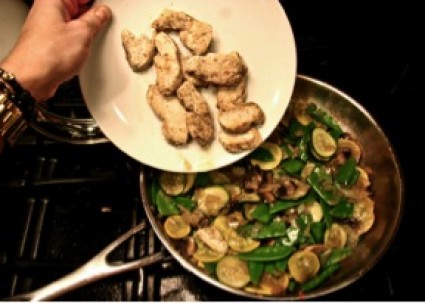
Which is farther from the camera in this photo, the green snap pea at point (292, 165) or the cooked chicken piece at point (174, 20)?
the green snap pea at point (292, 165)

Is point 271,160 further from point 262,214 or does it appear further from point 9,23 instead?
point 9,23

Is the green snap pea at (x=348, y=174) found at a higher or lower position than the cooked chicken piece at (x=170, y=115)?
lower

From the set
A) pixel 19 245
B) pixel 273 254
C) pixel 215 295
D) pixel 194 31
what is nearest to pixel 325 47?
pixel 194 31

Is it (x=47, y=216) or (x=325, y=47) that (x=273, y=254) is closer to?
(x=47, y=216)

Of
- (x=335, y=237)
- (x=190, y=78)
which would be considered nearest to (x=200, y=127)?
(x=190, y=78)

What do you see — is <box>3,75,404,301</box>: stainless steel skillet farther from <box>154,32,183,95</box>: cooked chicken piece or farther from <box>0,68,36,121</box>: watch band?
<box>0,68,36,121</box>: watch band

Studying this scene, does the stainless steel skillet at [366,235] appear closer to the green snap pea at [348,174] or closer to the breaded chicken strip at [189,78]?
the green snap pea at [348,174]

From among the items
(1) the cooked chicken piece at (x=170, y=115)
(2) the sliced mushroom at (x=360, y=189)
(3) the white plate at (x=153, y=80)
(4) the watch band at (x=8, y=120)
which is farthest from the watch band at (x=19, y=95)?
(2) the sliced mushroom at (x=360, y=189)

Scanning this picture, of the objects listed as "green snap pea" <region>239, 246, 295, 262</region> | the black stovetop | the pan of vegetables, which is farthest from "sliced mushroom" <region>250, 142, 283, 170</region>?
the black stovetop

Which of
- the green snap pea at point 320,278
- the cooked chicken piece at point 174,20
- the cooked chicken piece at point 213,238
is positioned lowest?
the green snap pea at point 320,278
